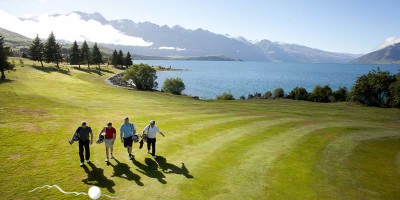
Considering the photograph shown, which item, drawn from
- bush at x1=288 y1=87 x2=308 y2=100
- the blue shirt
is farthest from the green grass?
bush at x1=288 y1=87 x2=308 y2=100

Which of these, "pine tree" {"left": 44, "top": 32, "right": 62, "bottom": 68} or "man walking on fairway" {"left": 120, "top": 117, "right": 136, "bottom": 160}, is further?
"pine tree" {"left": 44, "top": 32, "right": 62, "bottom": 68}

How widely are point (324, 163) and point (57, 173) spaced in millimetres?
17474

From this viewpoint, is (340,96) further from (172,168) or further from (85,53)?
(85,53)

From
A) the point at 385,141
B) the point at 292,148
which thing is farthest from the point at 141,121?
the point at 385,141

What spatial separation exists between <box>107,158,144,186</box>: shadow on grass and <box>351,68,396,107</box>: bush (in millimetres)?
72533

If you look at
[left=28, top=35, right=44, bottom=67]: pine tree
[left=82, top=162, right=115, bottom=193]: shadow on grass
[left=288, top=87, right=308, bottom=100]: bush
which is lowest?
[left=288, top=87, right=308, bottom=100]: bush

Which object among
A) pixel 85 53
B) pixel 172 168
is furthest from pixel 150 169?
pixel 85 53

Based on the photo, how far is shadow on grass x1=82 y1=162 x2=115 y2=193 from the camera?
16266 millimetres

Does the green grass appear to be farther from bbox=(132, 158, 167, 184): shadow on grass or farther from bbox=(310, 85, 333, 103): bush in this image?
bbox=(310, 85, 333, 103): bush

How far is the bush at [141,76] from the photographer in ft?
379

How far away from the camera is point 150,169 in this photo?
738 inches

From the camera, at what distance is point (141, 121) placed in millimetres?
31172

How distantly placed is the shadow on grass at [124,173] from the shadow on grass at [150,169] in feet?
2.19

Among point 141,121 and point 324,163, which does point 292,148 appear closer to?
point 324,163
